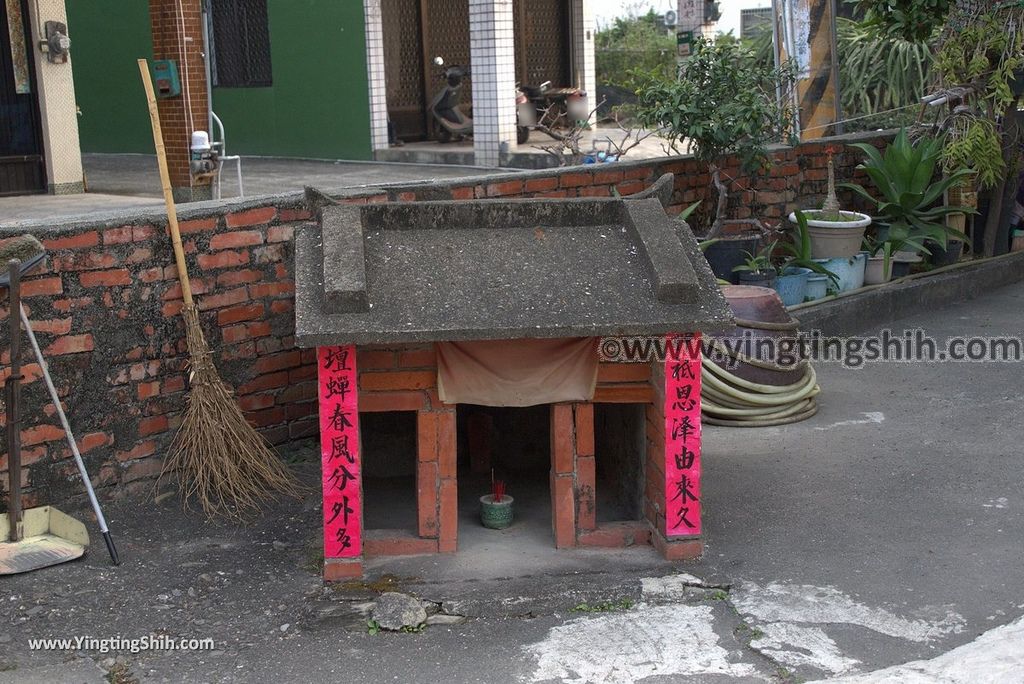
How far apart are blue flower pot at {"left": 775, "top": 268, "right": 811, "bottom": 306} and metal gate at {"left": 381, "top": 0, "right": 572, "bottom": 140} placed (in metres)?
8.55

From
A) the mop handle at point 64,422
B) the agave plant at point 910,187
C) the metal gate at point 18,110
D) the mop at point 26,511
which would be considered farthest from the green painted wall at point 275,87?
the mop handle at point 64,422

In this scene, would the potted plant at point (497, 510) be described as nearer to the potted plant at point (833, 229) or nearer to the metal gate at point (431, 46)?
the potted plant at point (833, 229)

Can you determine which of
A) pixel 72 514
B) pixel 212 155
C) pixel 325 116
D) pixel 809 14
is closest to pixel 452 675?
pixel 72 514

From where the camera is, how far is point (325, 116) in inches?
620

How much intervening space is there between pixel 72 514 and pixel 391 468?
1.66 metres

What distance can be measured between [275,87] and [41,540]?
12.1 m

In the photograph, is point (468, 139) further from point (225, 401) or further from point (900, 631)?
point (900, 631)

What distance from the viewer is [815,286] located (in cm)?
869

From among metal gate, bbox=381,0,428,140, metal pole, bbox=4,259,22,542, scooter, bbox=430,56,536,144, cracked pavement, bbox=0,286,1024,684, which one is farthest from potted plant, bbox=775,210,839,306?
metal gate, bbox=381,0,428,140

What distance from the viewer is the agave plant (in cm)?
934

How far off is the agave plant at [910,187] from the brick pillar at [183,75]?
5837 mm

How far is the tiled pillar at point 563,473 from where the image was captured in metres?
5.09

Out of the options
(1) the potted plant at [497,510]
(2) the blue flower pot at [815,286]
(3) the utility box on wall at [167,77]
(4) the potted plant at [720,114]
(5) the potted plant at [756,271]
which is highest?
(3) the utility box on wall at [167,77]

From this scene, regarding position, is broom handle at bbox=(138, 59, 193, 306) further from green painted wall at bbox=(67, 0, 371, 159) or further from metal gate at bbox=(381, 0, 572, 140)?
metal gate at bbox=(381, 0, 572, 140)
